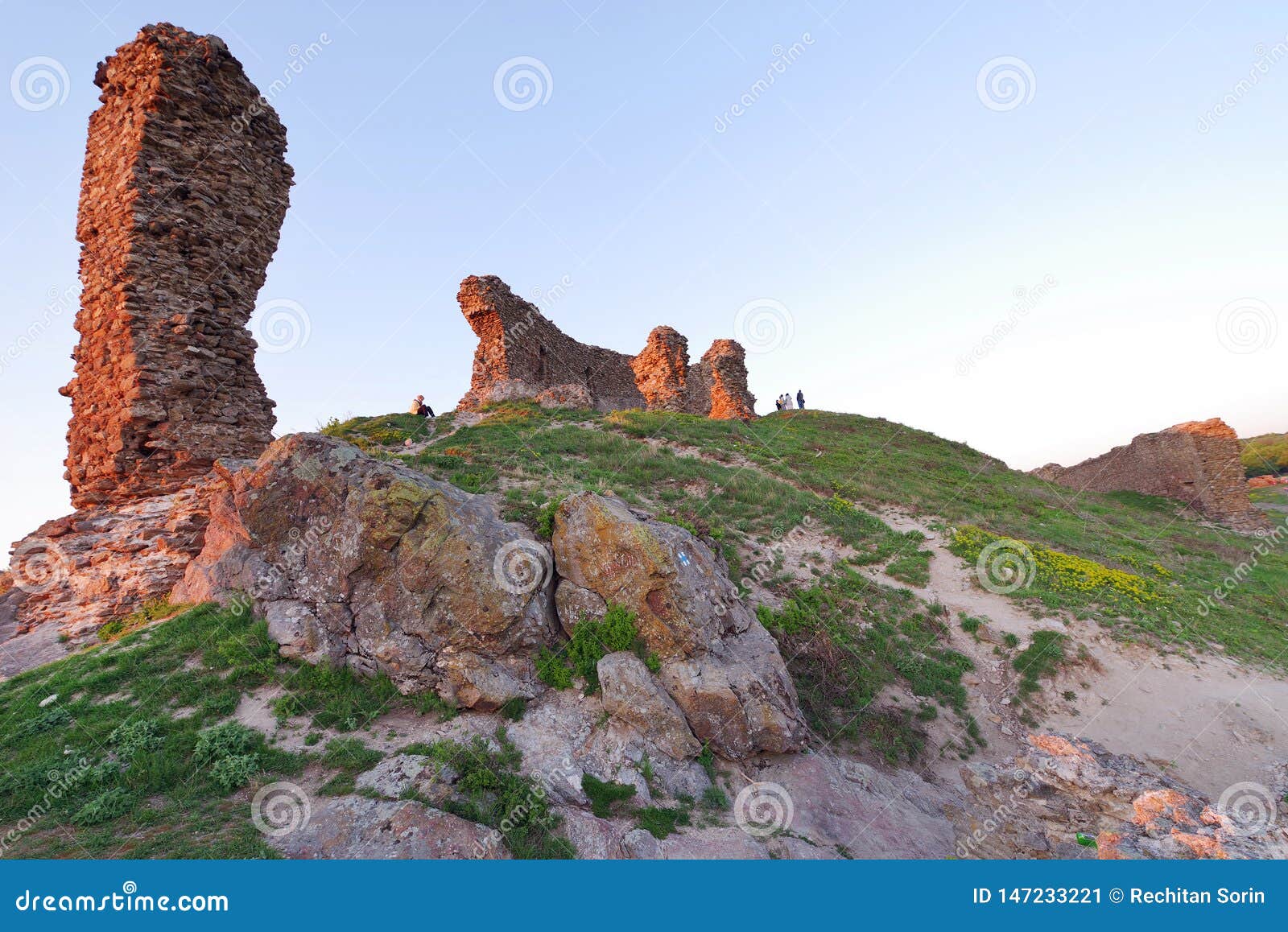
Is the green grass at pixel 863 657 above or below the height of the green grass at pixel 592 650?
below

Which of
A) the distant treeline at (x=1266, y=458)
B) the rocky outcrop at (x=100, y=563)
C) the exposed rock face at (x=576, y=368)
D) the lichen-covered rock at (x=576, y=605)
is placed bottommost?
the lichen-covered rock at (x=576, y=605)

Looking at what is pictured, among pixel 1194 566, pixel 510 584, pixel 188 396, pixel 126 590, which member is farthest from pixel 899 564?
pixel 188 396

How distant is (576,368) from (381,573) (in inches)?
1040

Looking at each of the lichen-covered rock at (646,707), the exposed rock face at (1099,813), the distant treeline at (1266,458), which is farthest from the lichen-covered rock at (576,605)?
the distant treeline at (1266,458)

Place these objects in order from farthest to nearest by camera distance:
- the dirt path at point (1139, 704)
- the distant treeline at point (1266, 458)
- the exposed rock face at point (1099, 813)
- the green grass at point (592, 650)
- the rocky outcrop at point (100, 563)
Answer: the distant treeline at point (1266, 458) → the dirt path at point (1139, 704) → the rocky outcrop at point (100, 563) → the green grass at point (592, 650) → the exposed rock face at point (1099, 813)

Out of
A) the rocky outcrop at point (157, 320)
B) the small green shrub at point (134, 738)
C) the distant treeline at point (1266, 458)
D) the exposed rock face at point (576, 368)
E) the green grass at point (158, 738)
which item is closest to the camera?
the green grass at point (158, 738)

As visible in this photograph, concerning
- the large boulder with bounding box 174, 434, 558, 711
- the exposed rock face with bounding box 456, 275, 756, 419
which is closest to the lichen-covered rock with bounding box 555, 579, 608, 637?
the large boulder with bounding box 174, 434, 558, 711

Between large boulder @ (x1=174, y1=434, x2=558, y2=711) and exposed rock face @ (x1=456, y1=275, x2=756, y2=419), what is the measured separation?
50.8 ft

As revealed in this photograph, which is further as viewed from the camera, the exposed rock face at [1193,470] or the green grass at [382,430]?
the exposed rock face at [1193,470]

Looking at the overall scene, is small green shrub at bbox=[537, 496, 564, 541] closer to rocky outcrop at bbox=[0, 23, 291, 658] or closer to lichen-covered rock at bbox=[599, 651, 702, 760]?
lichen-covered rock at bbox=[599, 651, 702, 760]

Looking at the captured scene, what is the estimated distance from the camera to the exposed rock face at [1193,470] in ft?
88.5

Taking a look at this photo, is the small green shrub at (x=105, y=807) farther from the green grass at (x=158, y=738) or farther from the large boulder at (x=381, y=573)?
the large boulder at (x=381, y=573)

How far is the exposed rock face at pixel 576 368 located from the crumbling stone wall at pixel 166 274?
11.8 metres

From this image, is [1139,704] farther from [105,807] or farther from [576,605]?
[105,807]
